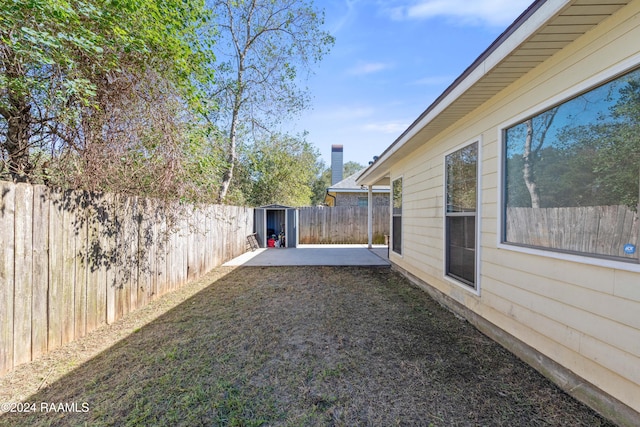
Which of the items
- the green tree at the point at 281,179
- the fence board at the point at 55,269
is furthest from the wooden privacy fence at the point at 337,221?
the fence board at the point at 55,269

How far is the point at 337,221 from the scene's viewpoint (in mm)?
12023

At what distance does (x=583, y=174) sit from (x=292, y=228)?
30.8 feet

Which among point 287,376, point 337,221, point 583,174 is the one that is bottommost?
point 287,376

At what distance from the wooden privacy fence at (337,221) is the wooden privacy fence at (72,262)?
7.49m

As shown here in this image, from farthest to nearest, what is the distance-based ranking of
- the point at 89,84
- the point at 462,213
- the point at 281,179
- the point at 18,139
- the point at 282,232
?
the point at 281,179
the point at 282,232
the point at 462,213
the point at 18,139
the point at 89,84

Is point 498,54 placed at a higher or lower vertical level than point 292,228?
higher

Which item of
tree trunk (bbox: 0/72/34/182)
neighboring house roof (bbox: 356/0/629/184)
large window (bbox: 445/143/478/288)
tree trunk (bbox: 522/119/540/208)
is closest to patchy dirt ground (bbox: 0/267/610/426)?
large window (bbox: 445/143/478/288)

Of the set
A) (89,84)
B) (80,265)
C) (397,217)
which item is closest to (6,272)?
(80,265)

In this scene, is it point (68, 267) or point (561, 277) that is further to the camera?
point (68, 267)

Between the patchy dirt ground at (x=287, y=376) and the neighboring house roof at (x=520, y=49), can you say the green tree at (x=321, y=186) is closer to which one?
the neighboring house roof at (x=520, y=49)

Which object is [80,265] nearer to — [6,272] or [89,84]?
[6,272]

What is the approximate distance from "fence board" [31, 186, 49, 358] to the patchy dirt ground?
0.60 ft

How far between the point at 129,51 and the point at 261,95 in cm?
719

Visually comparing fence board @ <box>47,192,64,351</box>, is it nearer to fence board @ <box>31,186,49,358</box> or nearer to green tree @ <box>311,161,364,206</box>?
fence board @ <box>31,186,49,358</box>
